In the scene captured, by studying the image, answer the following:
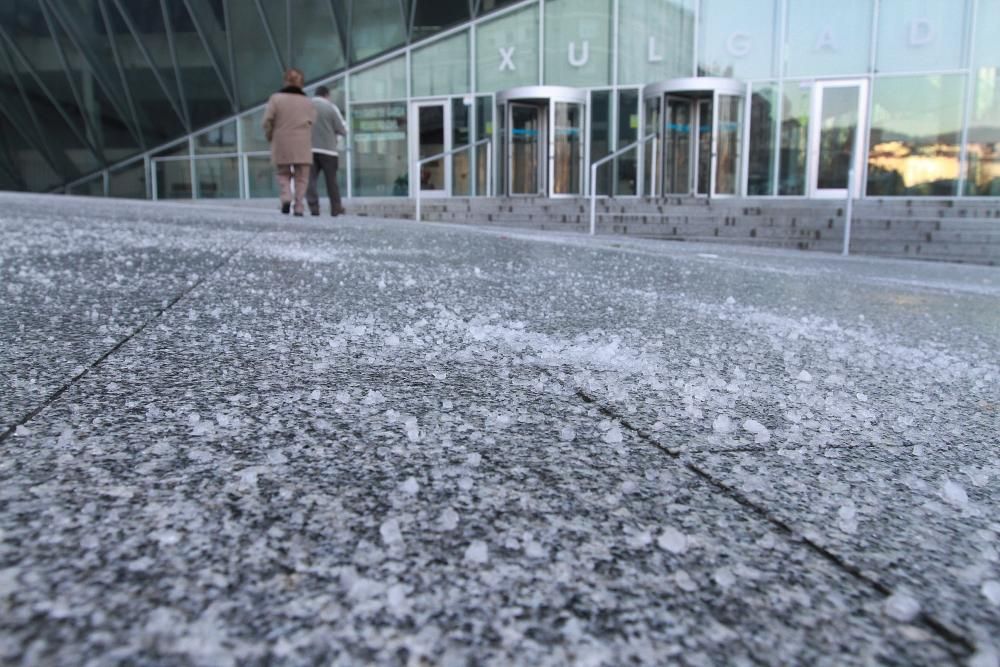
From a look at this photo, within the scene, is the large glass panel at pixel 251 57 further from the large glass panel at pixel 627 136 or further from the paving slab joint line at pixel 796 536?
the paving slab joint line at pixel 796 536

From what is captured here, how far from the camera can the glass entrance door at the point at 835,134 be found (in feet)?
56.2

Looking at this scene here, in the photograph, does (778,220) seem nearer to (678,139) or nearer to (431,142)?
(678,139)

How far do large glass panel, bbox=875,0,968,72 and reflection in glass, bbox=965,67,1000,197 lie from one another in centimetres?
78

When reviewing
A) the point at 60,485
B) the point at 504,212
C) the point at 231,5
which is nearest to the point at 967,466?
the point at 60,485

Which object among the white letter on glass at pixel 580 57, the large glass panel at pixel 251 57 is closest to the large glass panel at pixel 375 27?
the large glass panel at pixel 251 57

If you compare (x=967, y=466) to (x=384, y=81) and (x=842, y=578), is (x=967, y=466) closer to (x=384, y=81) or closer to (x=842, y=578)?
(x=842, y=578)

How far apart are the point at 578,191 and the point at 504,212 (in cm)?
381

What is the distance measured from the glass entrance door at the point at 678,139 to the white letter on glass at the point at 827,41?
3.45 meters

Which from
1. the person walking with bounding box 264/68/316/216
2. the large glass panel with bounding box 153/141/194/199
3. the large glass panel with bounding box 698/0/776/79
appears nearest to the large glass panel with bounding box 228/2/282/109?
the large glass panel with bounding box 153/141/194/199

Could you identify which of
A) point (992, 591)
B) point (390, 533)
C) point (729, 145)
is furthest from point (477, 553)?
point (729, 145)

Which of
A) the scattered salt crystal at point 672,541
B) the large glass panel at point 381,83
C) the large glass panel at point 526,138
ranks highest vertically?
the large glass panel at point 381,83

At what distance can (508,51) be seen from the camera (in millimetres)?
19188

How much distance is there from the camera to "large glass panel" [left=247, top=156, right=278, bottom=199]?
21134 mm

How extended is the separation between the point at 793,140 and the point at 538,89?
6.14 meters
